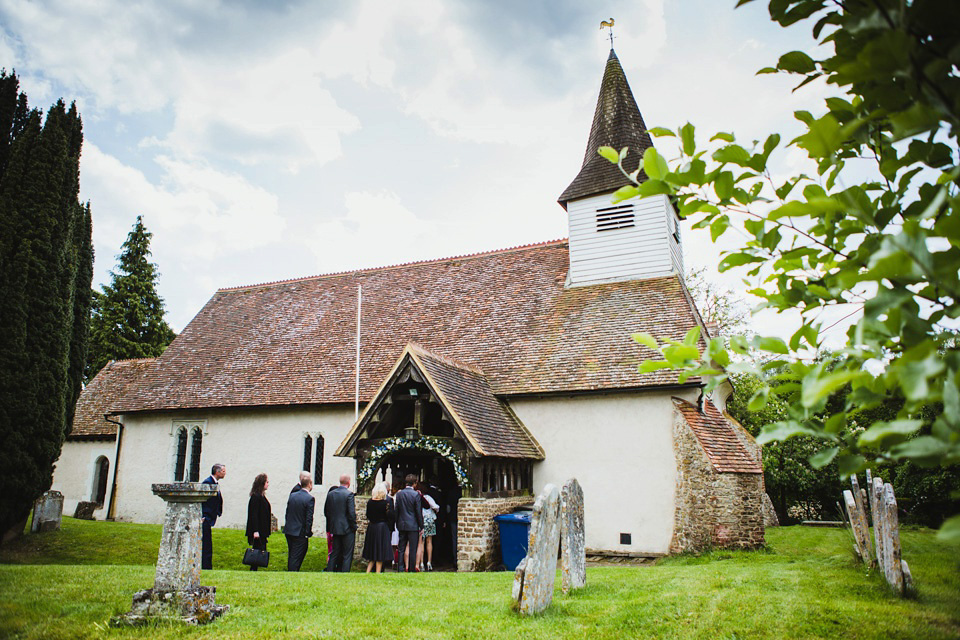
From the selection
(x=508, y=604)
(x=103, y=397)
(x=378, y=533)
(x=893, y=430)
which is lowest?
(x=508, y=604)

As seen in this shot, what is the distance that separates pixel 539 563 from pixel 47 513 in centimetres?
1502

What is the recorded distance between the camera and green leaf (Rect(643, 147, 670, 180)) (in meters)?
2.34

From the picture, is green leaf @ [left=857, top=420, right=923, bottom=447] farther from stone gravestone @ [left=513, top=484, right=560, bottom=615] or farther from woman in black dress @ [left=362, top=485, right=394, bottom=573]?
woman in black dress @ [left=362, top=485, right=394, bottom=573]

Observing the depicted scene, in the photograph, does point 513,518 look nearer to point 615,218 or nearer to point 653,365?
point 615,218

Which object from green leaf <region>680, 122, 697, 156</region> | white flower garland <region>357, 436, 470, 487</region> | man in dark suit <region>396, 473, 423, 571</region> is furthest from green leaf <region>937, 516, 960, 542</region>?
white flower garland <region>357, 436, 470, 487</region>

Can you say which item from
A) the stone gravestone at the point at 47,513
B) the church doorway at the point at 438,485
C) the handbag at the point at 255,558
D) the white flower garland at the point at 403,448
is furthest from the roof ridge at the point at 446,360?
the stone gravestone at the point at 47,513

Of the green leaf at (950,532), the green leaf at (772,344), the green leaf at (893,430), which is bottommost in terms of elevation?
the green leaf at (950,532)

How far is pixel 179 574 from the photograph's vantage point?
635 cm

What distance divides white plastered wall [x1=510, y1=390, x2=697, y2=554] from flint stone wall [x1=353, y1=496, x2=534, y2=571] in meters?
2.50

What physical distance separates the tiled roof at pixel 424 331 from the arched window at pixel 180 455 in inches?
45.5

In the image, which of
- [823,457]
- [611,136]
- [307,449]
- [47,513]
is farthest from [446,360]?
[823,457]

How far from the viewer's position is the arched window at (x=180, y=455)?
2056 cm

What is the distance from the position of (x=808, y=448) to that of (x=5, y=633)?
2484cm

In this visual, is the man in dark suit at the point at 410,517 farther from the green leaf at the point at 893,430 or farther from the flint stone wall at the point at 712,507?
the green leaf at the point at 893,430
